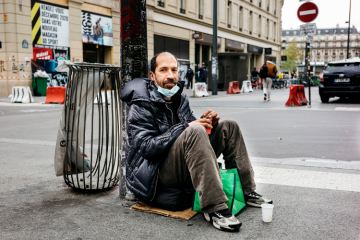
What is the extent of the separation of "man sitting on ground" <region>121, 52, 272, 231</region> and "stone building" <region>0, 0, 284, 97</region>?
16359mm

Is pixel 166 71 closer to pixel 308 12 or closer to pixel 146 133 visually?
pixel 146 133

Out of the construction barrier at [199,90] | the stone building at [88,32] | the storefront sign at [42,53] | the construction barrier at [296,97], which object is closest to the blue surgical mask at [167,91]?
the construction barrier at [296,97]

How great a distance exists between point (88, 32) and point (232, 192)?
1945 cm

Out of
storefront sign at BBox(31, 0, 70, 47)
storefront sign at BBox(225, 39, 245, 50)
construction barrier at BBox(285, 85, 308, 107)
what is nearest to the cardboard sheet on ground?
construction barrier at BBox(285, 85, 308, 107)

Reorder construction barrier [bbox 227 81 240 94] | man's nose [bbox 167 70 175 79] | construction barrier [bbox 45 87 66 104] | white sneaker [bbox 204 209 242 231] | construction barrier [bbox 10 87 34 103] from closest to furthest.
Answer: white sneaker [bbox 204 209 242 231] < man's nose [bbox 167 70 175 79] < construction barrier [bbox 45 87 66 104] < construction barrier [bbox 10 87 34 103] < construction barrier [bbox 227 81 240 94]

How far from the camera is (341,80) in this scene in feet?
43.1

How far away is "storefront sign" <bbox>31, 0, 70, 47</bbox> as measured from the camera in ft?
58.2

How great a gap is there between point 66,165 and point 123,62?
1.05m

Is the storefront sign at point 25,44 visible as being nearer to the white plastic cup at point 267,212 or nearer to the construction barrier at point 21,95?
the construction barrier at point 21,95

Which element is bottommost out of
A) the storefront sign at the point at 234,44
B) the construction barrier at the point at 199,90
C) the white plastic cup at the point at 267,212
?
the white plastic cup at the point at 267,212

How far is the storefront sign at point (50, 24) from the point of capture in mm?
17734

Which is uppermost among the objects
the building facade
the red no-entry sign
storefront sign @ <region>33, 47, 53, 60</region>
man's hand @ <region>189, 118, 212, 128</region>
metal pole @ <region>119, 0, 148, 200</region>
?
the building facade

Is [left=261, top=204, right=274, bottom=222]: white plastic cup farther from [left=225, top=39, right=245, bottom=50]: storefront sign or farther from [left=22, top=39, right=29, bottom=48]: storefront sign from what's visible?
[left=225, top=39, right=245, bottom=50]: storefront sign

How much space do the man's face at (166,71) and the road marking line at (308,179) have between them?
1550 mm
